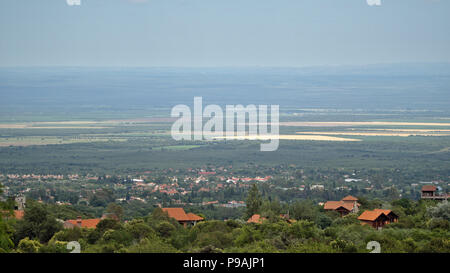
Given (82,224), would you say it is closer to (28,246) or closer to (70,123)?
(28,246)

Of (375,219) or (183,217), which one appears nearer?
(375,219)

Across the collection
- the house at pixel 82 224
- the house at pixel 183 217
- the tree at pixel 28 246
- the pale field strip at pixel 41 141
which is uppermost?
the tree at pixel 28 246

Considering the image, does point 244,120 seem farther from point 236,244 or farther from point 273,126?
point 236,244

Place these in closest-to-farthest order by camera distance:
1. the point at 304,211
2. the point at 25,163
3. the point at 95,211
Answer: the point at 304,211
the point at 95,211
the point at 25,163

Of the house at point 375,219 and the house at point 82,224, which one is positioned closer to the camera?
the house at point 82,224

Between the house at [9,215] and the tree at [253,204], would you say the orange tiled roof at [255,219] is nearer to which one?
the tree at [253,204]

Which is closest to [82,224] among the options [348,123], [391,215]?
[391,215]

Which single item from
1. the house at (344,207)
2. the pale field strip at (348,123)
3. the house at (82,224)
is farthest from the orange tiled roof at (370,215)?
the pale field strip at (348,123)

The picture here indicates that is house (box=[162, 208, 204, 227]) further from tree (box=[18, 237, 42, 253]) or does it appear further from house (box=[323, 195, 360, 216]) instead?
tree (box=[18, 237, 42, 253])

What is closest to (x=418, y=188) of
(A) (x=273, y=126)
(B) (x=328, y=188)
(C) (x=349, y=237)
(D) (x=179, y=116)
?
(B) (x=328, y=188)
